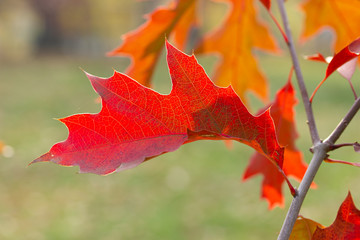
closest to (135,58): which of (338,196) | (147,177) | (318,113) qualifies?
(338,196)

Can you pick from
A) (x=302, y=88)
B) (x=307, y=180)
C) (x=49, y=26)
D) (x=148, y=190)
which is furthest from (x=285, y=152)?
(x=49, y=26)

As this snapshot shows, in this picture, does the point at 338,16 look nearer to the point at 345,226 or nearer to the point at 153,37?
the point at 153,37

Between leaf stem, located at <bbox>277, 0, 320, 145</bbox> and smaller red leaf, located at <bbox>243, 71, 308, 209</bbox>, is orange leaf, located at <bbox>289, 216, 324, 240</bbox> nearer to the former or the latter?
leaf stem, located at <bbox>277, 0, 320, 145</bbox>

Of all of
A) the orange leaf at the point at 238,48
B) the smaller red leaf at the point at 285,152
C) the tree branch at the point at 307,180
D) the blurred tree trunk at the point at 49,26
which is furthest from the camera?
the blurred tree trunk at the point at 49,26

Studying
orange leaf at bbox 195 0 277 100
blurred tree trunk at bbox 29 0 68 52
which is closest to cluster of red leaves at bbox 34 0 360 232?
orange leaf at bbox 195 0 277 100

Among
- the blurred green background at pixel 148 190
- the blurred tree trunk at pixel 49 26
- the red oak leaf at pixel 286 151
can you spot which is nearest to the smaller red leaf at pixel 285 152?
the red oak leaf at pixel 286 151

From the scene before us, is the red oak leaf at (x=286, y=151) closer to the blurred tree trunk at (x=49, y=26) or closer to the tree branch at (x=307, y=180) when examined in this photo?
the tree branch at (x=307, y=180)
